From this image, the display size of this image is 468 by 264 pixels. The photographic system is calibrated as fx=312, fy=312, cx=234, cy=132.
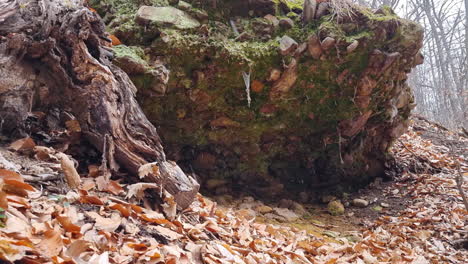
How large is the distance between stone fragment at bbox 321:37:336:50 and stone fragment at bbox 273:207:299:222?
86.9 inches

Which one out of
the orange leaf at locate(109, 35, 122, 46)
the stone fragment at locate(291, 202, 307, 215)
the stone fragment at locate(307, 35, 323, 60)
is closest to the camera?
the orange leaf at locate(109, 35, 122, 46)

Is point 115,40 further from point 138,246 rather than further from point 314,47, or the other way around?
point 138,246

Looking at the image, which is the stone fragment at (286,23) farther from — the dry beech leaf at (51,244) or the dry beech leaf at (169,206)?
the dry beech leaf at (51,244)

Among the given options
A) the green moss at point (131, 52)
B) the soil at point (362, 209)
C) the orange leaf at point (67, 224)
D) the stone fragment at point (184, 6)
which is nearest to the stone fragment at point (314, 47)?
the stone fragment at point (184, 6)

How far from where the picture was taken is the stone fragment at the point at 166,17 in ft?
11.5

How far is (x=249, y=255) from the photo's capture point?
1.91m

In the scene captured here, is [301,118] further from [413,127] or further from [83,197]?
[413,127]

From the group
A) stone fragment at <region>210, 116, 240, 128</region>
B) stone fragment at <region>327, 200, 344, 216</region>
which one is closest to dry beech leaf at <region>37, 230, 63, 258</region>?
stone fragment at <region>210, 116, 240, 128</region>

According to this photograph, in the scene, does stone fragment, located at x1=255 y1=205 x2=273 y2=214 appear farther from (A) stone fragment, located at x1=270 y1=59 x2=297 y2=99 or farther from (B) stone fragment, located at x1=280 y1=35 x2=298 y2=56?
(B) stone fragment, located at x1=280 y1=35 x2=298 y2=56

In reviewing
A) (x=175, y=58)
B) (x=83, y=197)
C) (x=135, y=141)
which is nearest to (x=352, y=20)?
(x=175, y=58)

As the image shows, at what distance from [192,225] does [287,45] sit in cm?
254

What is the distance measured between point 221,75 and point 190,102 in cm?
55

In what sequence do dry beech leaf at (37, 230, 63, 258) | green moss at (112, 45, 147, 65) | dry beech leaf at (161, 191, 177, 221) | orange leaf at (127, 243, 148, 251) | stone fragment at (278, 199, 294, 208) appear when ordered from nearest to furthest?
1. dry beech leaf at (37, 230, 63, 258)
2. orange leaf at (127, 243, 148, 251)
3. dry beech leaf at (161, 191, 177, 221)
4. green moss at (112, 45, 147, 65)
5. stone fragment at (278, 199, 294, 208)

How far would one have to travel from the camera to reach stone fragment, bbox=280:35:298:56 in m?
3.74
